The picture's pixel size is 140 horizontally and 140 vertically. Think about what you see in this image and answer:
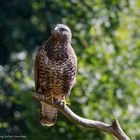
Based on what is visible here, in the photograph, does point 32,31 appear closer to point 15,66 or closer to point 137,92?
point 15,66

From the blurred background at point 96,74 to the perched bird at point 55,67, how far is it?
1.71 m

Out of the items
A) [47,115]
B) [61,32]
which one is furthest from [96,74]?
[61,32]

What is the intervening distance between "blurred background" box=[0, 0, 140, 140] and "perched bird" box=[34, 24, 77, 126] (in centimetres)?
171

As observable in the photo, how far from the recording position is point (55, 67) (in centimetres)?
610

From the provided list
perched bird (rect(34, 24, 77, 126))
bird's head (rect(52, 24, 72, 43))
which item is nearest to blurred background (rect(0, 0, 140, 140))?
perched bird (rect(34, 24, 77, 126))

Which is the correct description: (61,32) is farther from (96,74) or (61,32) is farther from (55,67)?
(96,74)

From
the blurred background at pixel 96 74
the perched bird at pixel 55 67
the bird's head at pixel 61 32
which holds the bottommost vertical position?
the blurred background at pixel 96 74

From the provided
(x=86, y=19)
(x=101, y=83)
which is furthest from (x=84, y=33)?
(x=101, y=83)

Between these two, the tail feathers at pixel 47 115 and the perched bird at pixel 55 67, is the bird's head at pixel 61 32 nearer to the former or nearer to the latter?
the perched bird at pixel 55 67

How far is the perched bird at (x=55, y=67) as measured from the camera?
609 centimetres

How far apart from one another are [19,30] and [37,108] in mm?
1608

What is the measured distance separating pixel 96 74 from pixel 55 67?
2492 mm

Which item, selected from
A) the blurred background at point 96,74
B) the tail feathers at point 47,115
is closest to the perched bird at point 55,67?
the tail feathers at point 47,115

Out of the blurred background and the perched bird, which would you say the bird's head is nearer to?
the perched bird
